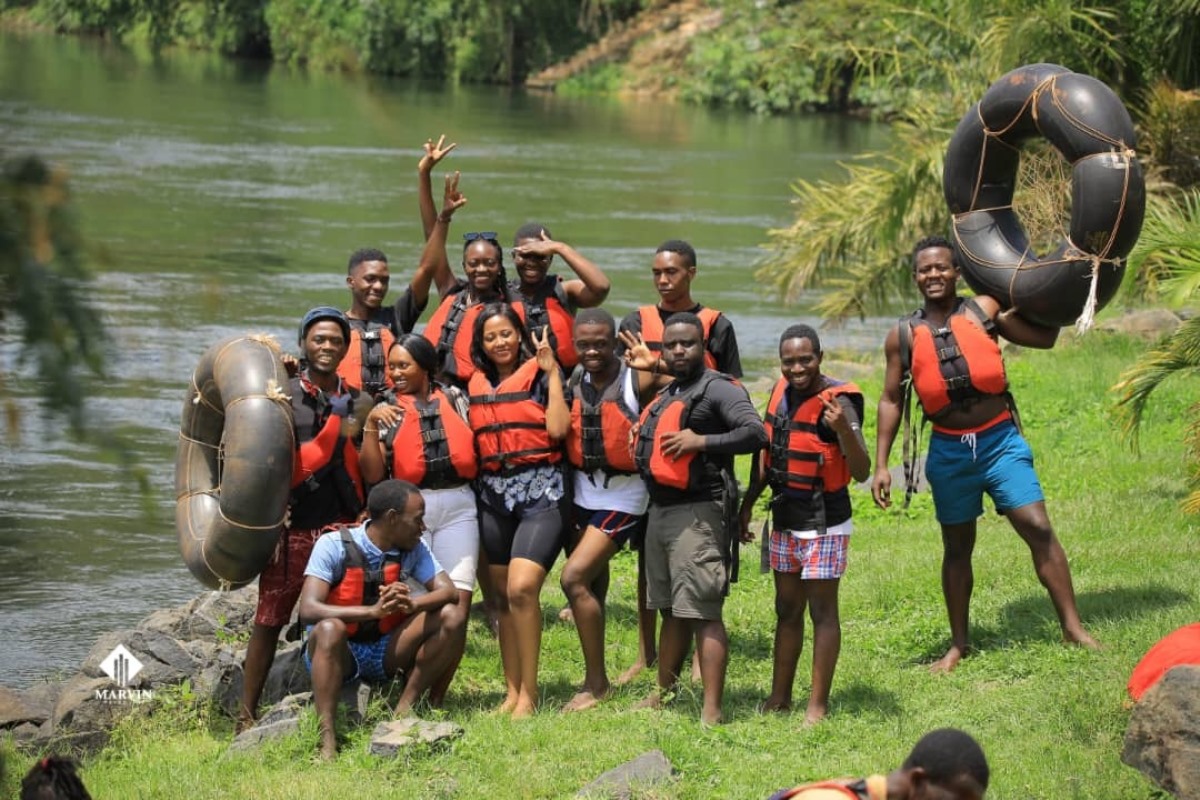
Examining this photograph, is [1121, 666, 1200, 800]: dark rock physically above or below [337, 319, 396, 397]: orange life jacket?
below

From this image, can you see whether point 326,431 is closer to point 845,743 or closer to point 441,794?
point 441,794

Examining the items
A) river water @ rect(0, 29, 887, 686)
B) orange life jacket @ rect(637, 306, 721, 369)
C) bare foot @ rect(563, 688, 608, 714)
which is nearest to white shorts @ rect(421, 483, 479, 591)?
bare foot @ rect(563, 688, 608, 714)

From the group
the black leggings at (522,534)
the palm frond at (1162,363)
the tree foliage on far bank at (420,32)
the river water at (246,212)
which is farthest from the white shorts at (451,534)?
the tree foliage on far bank at (420,32)

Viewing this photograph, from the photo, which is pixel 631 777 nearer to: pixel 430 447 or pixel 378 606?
pixel 378 606

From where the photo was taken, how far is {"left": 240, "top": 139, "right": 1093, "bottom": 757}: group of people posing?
7.47m

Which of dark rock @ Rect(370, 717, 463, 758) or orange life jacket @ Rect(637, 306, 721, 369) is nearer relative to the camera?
dark rock @ Rect(370, 717, 463, 758)

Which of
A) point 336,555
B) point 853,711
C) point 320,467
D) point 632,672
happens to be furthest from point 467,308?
point 853,711

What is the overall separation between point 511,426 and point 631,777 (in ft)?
6.31

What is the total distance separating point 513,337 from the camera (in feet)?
26.9

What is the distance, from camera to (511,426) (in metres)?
8.04

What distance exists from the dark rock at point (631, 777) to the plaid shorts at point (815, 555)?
1077 mm

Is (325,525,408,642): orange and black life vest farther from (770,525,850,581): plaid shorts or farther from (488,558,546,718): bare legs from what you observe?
(770,525,850,581): plaid shorts

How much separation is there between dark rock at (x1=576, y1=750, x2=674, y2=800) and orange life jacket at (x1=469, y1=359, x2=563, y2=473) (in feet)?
5.57

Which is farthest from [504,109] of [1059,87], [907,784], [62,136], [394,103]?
[907,784]
